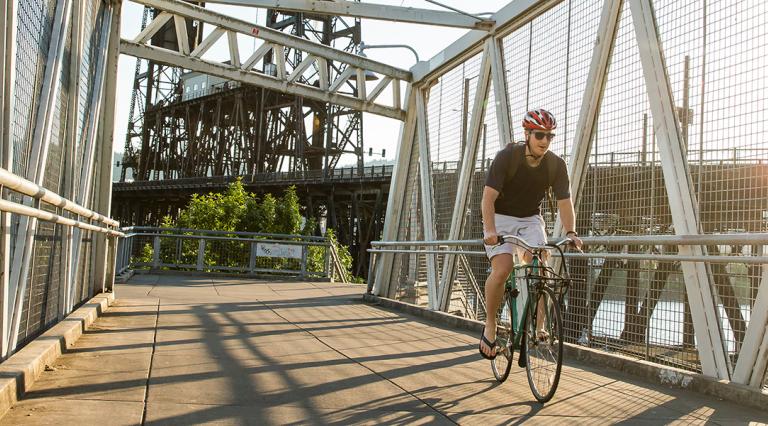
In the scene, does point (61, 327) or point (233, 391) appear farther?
point (61, 327)

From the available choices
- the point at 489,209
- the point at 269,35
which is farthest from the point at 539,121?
the point at 269,35

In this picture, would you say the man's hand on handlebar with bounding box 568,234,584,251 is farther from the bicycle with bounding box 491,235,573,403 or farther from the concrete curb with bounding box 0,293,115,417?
the concrete curb with bounding box 0,293,115,417

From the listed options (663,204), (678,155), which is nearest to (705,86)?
(678,155)

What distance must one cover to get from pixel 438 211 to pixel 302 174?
38.2 m

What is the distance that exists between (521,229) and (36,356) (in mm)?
3153

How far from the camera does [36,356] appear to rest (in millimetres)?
4512

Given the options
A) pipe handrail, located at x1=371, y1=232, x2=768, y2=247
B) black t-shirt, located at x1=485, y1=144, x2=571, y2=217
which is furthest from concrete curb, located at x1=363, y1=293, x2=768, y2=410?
black t-shirt, located at x1=485, y1=144, x2=571, y2=217

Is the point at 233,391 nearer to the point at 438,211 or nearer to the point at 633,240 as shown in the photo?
the point at 633,240

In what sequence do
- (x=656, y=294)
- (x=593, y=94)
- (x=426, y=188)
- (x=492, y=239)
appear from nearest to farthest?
(x=492, y=239) < (x=656, y=294) < (x=593, y=94) < (x=426, y=188)

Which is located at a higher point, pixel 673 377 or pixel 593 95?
pixel 593 95

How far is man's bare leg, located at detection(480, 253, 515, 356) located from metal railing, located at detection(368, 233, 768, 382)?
0.97 metres

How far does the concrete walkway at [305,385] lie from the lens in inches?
157

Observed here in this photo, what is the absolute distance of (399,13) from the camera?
10750 millimetres

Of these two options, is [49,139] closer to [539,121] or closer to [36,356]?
[36,356]
